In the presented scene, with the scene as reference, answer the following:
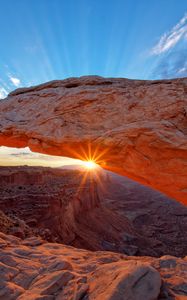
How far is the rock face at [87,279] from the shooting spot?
2.42 meters

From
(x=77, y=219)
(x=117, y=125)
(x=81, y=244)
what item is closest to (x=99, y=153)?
(x=117, y=125)

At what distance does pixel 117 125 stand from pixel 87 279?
438 cm

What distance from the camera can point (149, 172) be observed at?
20.2ft

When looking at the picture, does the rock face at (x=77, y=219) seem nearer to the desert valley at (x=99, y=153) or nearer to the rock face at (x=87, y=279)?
the desert valley at (x=99, y=153)

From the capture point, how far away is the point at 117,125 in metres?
6.21

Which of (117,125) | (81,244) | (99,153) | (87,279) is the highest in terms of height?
(117,125)

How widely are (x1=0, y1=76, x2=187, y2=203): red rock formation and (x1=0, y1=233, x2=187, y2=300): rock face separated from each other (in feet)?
9.67

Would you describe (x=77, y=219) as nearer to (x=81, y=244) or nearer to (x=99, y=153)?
(x=81, y=244)

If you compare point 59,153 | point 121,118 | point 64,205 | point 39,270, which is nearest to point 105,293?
point 39,270

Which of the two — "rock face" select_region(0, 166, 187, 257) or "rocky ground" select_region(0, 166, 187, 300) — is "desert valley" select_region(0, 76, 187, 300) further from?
"rock face" select_region(0, 166, 187, 257)

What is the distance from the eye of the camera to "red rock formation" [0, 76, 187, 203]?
5816 mm

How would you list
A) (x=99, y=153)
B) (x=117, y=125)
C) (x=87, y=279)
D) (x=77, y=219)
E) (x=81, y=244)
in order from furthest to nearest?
(x=77, y=219) → (x=81, y=244) → (x=99, y=153) → (x=117, y=125) → (x=87, y=279)

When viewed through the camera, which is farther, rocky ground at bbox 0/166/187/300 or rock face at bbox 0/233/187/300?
rocky ground at bbox 0/166/187/300

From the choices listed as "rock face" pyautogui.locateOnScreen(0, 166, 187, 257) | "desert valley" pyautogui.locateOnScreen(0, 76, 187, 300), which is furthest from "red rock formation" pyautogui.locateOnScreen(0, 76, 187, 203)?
"rock face" pyautogui.locateOnScreen(0, 166, 187, 257)
